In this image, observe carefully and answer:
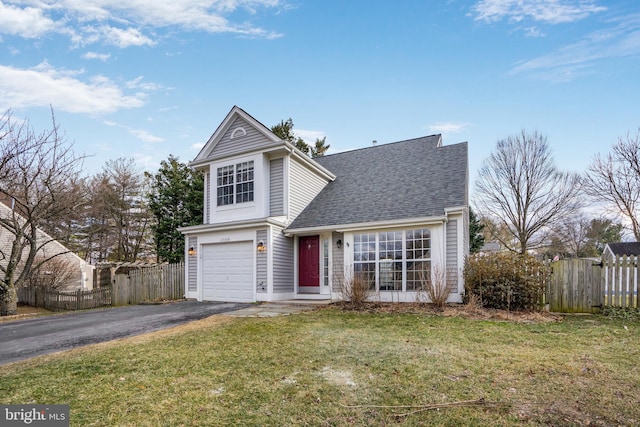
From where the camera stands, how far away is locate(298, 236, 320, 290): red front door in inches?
512

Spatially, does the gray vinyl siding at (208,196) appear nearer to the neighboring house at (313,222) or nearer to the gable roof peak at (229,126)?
the neighboring house at (313,222)

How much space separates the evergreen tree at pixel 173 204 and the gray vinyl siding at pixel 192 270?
9333 millimetres

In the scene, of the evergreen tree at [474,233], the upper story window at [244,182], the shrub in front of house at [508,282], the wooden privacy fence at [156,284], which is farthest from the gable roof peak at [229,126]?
the evergreen tree at [474,233]

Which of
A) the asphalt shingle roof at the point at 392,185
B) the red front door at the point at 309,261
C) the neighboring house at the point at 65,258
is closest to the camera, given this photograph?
the asphalt shingle roof at the point at 392,185

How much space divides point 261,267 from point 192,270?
333 centimetres

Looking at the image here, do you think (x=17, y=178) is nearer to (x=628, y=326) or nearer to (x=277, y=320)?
(x=277, y=320)

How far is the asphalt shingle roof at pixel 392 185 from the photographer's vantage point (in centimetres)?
1162

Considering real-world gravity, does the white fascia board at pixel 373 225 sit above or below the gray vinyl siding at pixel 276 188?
below

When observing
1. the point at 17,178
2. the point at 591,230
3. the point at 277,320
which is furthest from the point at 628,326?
the point at 591,230

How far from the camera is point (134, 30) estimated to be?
11820 millimetres

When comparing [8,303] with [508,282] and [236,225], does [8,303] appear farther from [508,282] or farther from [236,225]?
[508,282]

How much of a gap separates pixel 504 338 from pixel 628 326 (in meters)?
3.46

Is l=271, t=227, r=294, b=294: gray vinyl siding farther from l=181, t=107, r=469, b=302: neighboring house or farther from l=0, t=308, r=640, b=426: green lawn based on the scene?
l=0, t=308, r=640, b=426: green lawn

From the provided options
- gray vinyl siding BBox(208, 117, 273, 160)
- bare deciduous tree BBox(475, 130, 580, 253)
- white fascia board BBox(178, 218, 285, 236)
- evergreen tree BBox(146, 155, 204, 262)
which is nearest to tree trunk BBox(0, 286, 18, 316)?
white fascia board BBox(178, 218, 285, 236)
